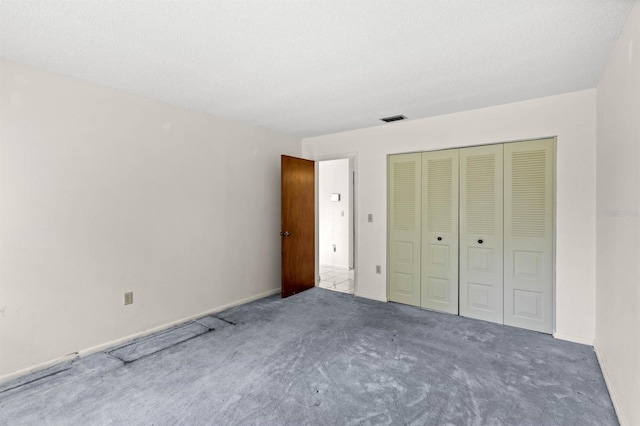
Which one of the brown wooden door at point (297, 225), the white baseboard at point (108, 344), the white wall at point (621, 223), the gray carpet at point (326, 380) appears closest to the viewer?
the white wall at point (621, 223)

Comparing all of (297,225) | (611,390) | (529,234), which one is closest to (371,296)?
(297,225)

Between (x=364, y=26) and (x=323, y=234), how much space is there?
202 inches

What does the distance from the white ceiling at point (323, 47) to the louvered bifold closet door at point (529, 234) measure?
623 millimetres

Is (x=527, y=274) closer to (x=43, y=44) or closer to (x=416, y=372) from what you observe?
(x=416, y=372)

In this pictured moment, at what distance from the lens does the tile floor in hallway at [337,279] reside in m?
4.95

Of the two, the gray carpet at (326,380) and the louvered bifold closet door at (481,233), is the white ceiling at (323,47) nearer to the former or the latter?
the louvered bifold closet door at (481,233)

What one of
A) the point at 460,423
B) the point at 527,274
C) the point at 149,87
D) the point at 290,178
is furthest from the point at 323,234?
the point at 460,423

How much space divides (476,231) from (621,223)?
64.0 inches

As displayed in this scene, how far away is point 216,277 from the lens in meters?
3.84

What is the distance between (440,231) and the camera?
3.85m

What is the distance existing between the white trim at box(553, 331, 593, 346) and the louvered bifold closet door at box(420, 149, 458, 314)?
0.97m

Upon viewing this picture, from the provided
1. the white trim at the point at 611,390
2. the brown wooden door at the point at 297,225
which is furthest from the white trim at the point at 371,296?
the white trim at the point at 611,390

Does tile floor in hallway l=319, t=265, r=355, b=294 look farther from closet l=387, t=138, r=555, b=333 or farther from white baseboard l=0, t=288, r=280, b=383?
white baseboard l=0, t=288, r=280, b=383

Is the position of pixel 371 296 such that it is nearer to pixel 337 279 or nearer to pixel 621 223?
pixel 337 279
